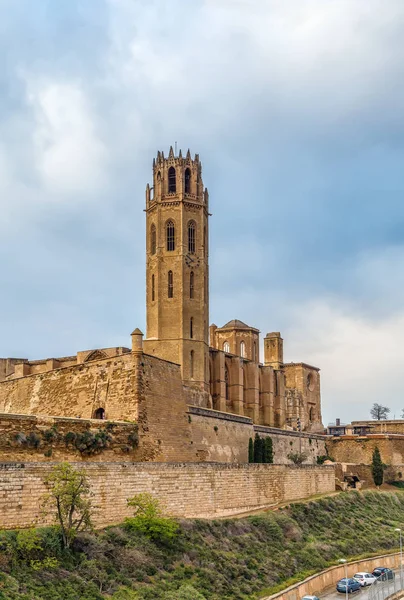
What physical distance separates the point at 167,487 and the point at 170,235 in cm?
3223

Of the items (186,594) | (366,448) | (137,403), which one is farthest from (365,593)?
(366,448)

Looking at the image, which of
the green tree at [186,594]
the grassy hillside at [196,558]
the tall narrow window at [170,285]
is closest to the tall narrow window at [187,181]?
the tall narrow window at [170,285]

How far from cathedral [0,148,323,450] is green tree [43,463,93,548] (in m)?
10.1

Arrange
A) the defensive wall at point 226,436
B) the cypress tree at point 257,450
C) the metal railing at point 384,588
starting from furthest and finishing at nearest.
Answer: the cypress tree at point 257,450 → the defensive wall at point 226,436 → the metal railing at point 384,588

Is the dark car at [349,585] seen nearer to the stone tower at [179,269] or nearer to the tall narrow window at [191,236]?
the stone tower at [179,269]

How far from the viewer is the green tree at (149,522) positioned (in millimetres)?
26234

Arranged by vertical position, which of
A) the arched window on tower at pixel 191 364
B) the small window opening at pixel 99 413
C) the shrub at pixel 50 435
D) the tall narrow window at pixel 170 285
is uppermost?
the tall narrow window at pixel 170 285

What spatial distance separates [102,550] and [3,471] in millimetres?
4059

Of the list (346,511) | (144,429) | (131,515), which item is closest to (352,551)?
(346,511)

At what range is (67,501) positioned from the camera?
22.9 metres

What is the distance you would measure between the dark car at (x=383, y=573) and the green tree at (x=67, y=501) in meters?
12.9

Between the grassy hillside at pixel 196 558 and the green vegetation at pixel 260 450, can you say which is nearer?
the grassy hillside at pixel 196 558

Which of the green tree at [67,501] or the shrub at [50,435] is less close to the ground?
the shrub at [50,435]

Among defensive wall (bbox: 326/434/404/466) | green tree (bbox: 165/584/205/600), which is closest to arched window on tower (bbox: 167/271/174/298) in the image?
defensive wall (bbox: 326/434/404/466)
